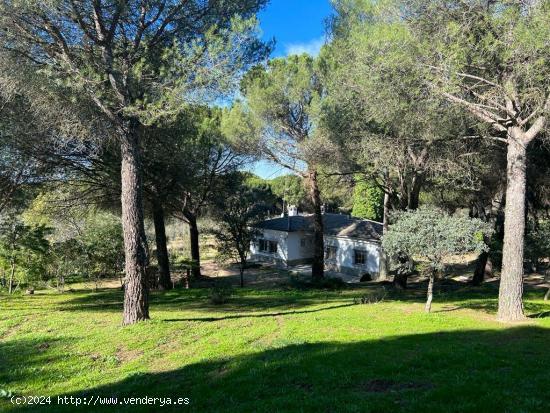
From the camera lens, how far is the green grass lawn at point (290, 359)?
5.14 meters

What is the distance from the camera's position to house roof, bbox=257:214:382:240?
2939cm

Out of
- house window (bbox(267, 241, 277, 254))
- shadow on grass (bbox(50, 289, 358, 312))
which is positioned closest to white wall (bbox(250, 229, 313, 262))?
house window (bbox(267, 241, 277, 254))

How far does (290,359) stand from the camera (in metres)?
7.00

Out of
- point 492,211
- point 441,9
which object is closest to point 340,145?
point 441,9

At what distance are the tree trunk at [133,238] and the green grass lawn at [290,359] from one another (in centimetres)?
55

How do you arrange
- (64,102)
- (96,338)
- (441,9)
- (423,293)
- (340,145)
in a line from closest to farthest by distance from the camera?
(96,338)
(441,9)
(64,102)
(340,145)
(423,293)

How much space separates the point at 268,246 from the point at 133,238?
2478cm

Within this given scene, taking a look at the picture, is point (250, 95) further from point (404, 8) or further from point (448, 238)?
point (448, 238)

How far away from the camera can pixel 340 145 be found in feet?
55.2

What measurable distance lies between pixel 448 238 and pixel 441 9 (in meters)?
5.81

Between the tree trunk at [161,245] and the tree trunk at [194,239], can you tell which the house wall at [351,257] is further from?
the tree trunk at [161,245]

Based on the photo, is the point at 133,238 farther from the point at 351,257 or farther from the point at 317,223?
the point at 351,257

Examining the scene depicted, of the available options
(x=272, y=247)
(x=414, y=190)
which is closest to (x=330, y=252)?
(x=272, y=247)

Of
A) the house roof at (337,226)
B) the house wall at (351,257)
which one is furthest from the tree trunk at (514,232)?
the house roof at (337,226)
